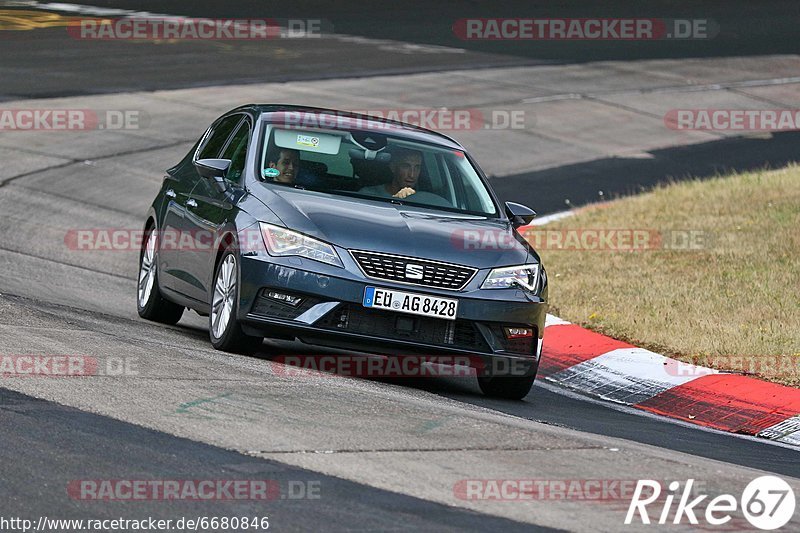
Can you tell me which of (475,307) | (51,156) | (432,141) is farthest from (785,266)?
(51,156)

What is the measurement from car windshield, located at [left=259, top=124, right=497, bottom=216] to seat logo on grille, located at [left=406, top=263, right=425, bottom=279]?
0.97 metres

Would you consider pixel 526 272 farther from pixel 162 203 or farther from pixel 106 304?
pixel 106 304

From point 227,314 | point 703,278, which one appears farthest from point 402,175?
point 703,278

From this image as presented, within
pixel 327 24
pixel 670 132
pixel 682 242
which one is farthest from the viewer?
pixel 327 24

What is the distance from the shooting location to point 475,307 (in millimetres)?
8688

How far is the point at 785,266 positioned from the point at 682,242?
1.52 m

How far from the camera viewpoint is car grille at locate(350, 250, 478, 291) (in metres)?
8.53

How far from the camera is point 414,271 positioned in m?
8.56

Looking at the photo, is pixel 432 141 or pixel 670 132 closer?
pixel 432 141
